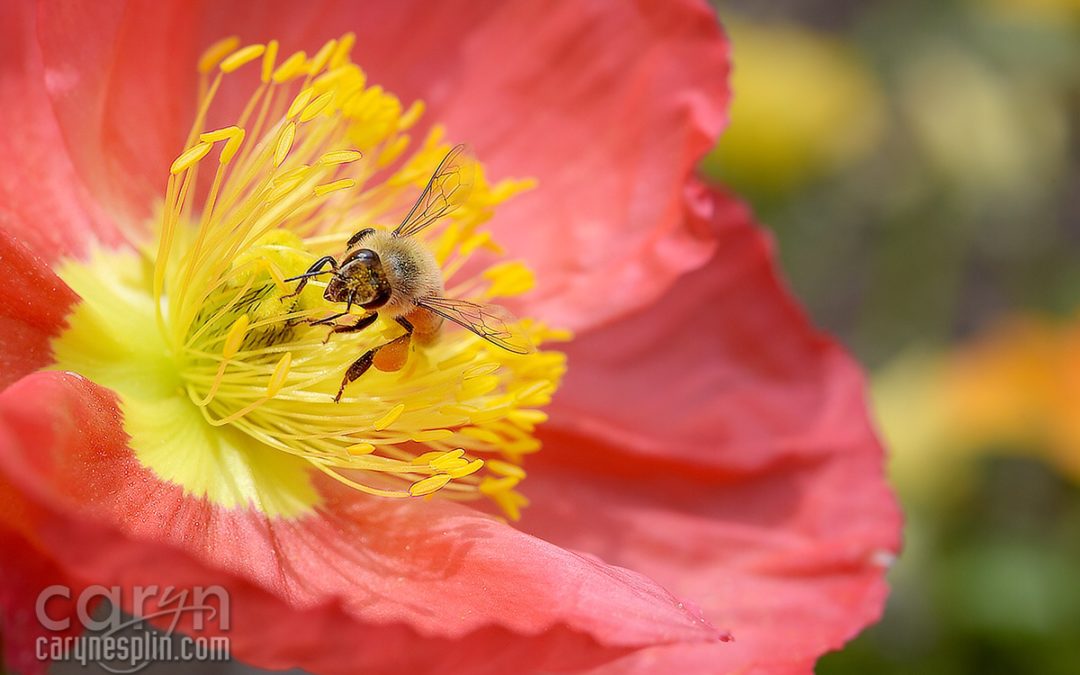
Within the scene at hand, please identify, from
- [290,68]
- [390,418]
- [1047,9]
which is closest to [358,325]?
[390,418]

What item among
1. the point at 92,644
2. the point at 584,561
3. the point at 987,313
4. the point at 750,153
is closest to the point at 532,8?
the point at 584,561

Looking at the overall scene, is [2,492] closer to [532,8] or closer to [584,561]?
[584,561]

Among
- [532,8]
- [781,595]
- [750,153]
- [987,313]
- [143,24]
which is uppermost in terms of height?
[987,313]

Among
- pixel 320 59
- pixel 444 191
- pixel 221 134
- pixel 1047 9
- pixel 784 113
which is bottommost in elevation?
pixel 221 134

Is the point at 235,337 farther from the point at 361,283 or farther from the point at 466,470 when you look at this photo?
the point at 466,470

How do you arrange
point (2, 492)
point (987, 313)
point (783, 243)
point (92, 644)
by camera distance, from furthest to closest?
point (987, 313) < point (783, 243) < point (92, 644) < point (2, 492)

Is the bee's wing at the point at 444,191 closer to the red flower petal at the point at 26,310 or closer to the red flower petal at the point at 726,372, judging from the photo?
the red flower petal at the point at 726,372

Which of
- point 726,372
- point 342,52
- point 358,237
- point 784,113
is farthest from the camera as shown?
point 784,113

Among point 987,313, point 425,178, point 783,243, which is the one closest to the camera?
point 425,178
